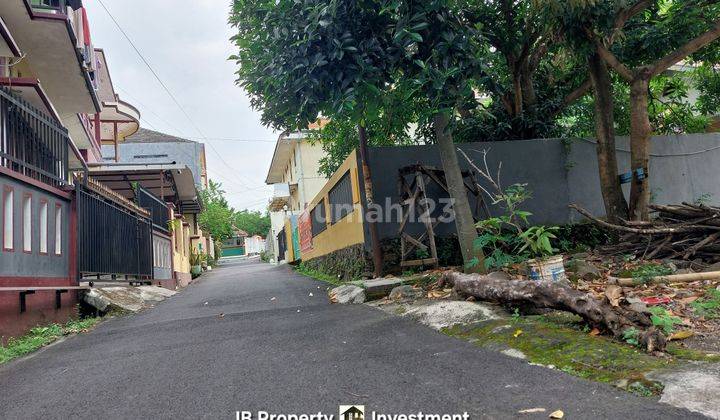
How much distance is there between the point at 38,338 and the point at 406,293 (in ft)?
15.2

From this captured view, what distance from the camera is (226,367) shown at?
4008 mm

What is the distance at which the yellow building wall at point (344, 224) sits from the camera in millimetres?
9979

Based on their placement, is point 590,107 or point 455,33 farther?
point 590,107

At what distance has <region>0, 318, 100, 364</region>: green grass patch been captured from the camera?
509 centimetres

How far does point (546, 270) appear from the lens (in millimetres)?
5680

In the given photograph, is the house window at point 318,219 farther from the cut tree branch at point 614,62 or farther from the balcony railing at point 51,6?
the cut tree branch at point 614,62

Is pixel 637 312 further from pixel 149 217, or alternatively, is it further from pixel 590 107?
pixel 149 217

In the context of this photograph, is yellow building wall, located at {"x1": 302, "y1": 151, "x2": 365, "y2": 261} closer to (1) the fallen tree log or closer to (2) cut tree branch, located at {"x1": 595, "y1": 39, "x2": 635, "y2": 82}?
(1) the fallen tree log

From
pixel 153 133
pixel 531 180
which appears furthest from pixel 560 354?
pixel 153 133

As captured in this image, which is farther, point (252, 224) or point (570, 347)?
point (252, 224)

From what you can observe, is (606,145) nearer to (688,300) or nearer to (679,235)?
(679,235)

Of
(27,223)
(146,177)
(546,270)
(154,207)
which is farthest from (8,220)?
(146,177)

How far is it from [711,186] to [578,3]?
778cm

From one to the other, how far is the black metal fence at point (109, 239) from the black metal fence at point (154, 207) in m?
1.51
